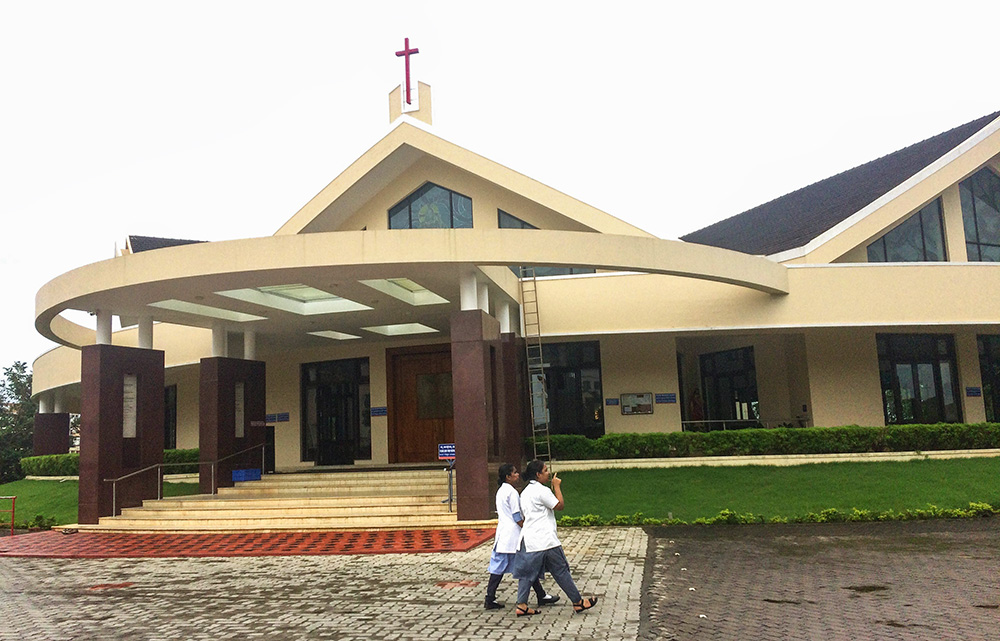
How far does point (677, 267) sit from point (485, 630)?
8190 mm

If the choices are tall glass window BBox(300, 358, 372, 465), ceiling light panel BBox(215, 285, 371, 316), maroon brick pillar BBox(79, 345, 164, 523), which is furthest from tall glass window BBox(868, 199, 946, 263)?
maroon brick pillar BBox(79, 345, 164, 523)

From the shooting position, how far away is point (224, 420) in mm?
15383

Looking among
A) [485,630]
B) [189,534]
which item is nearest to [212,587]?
[485,630]

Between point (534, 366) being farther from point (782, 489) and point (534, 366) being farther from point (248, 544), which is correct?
point (248, 544)

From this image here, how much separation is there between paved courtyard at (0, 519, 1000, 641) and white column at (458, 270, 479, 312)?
147 inches

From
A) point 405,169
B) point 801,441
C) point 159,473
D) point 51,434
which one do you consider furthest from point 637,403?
point 51,434

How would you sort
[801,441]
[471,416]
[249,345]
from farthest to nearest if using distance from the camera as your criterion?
[249,345] → [801,441] → [471,416]

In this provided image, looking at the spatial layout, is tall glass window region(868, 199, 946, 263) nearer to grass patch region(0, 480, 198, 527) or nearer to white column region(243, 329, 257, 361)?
white column region(243, 329, 257, 361)

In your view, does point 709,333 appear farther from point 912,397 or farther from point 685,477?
point 912,397

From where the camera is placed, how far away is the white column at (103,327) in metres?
13.5

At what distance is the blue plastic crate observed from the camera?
51.2 ft

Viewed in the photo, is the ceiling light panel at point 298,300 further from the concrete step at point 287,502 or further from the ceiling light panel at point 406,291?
the concrete step at point 287,502

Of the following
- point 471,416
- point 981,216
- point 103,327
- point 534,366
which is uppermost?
point 981,216

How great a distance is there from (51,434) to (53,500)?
9.02 meters
